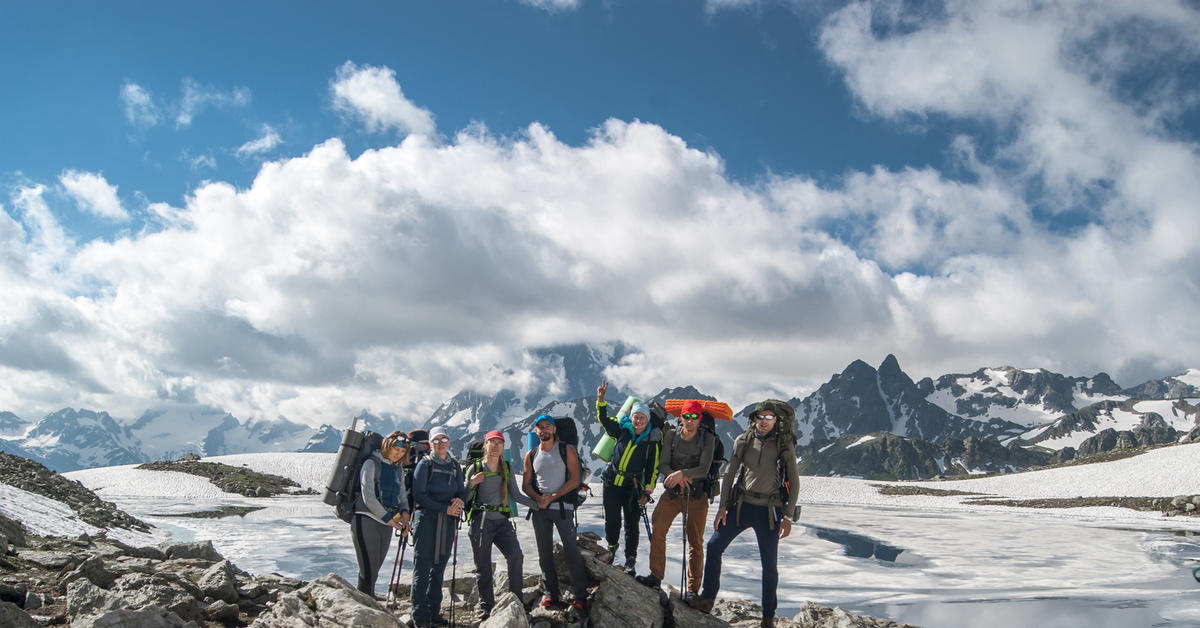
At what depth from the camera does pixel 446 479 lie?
8.70m

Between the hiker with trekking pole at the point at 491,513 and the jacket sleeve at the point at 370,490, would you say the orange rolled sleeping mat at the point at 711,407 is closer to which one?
the hiker with trekking pole at the point at 491,513

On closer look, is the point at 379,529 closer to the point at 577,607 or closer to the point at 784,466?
the point at 577,607

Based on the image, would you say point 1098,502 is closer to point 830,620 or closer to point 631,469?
point 830,620

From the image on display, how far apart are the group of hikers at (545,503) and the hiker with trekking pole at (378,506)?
1 cm

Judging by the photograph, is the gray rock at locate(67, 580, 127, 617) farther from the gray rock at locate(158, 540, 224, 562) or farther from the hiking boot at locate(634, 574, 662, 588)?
the hiking boot at locate(634, 574, 662, 588)

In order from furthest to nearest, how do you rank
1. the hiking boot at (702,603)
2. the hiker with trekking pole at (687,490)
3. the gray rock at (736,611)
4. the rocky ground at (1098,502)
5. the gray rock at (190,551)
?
the rocky ground at (1098,502), the gray rock at (190,551), the gray rock at (736,611), the hiker with trekking pole at (687,490), the hiking boot at (702,603)

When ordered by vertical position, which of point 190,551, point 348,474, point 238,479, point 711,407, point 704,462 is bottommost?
point 238,479

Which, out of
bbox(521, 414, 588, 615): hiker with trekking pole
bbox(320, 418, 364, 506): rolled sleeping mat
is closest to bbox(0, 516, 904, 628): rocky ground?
bbox(521, 414, 588, 615): hiker with trekking pole

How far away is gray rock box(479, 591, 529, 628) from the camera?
732 centimetres

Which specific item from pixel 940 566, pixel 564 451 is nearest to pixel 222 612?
pixel 564 451

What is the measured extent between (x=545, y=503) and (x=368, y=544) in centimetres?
256

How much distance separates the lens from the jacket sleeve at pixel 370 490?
857 cm

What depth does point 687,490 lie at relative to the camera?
9.37 meters

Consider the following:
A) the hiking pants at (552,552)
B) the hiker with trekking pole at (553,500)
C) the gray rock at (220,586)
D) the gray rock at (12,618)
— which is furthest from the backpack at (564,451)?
the gray rock at (12,618)
